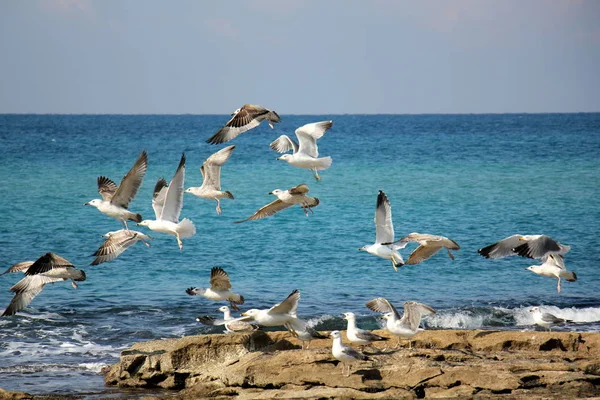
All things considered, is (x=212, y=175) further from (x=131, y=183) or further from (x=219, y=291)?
(x=219, y=291)

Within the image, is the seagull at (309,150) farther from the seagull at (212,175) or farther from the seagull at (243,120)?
the seagull at (212,175)

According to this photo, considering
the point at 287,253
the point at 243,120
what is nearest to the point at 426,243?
the point at 243,120

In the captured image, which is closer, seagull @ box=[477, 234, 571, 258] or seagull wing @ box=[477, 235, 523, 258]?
seagull @ box=[477, 234, 571, 258]

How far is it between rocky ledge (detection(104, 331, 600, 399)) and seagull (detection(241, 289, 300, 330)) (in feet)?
1.44

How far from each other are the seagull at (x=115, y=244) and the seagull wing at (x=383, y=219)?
3.45 meters

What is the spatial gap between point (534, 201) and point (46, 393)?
1073 inches

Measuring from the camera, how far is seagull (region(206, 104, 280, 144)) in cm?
1393

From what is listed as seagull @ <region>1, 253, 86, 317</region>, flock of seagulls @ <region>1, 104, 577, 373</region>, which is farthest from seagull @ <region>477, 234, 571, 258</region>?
seagull @ <region>1, 253, 86, 317</region>

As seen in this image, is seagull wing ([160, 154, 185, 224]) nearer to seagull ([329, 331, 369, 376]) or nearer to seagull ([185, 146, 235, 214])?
seagull ([185, 146, 235, 214])

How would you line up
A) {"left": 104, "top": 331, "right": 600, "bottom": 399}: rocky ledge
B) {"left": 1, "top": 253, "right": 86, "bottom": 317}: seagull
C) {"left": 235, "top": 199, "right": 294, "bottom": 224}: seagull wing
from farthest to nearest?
{"left": 235, "top": 199, "right": 294, "bottom": 224}: seagull wing < {"left": 1, "top": 253, "right": 86, "bottom": 317}: seagull < {"left": 104, "top": 331, "right": 600, "bottom": 399}: rocky ledge

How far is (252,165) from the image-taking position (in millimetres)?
49906

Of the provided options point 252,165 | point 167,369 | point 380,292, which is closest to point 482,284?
point 380,292

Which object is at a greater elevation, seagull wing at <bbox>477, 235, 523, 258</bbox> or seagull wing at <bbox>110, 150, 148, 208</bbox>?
seagull wing at <bbox>110, 150, 148, 208</bbox>

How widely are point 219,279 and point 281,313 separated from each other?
136cm
